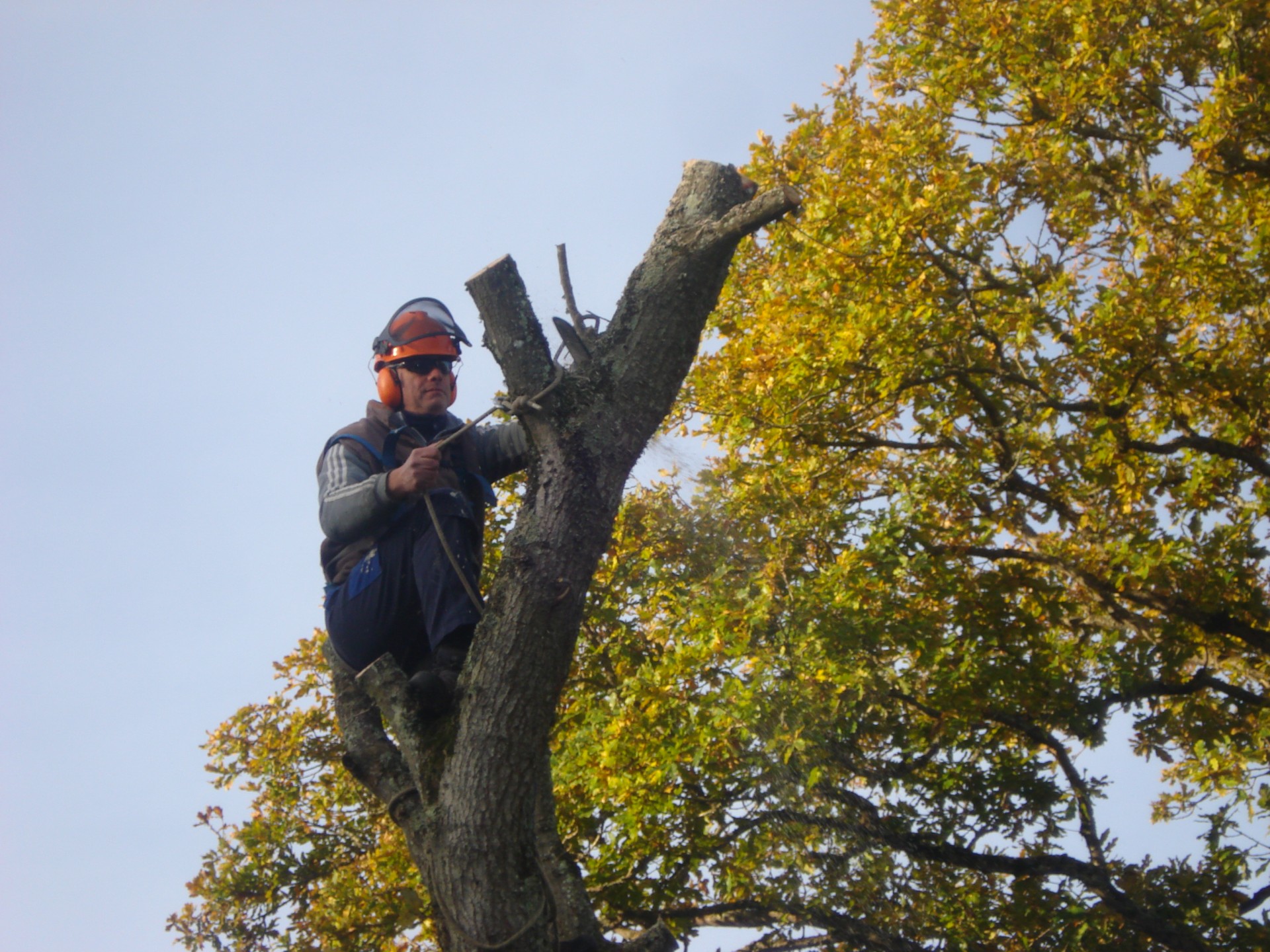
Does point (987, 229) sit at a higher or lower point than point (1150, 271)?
higher

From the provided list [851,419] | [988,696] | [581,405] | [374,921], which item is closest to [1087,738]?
[988,696]

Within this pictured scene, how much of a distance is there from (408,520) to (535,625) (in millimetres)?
800

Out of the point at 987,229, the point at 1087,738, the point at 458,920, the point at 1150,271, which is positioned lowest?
the point at 458,920

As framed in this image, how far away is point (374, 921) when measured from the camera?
6.42 meters

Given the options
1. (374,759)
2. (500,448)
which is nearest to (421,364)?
(500,448)

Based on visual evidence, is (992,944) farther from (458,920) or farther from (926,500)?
(458,920)

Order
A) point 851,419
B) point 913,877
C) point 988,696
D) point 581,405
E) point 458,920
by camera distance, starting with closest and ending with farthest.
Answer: point 458,920 < point 581,405 < point 913,877 < point 988,696 < point 851,419

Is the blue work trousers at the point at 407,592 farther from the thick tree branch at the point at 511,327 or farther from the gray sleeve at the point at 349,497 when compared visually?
the thick tree branch at the point at 511,327

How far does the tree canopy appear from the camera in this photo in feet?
18.6

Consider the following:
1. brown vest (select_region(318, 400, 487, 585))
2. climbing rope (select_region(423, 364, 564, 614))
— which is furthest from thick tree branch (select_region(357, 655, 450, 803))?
brown vest (select_region(318, 400, 487, 585))

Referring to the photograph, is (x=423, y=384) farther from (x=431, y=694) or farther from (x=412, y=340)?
(x=431, y=694)

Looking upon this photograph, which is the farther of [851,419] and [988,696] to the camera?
[851,419]

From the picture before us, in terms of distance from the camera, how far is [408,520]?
3.42 meters

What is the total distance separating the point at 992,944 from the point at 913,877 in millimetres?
705
